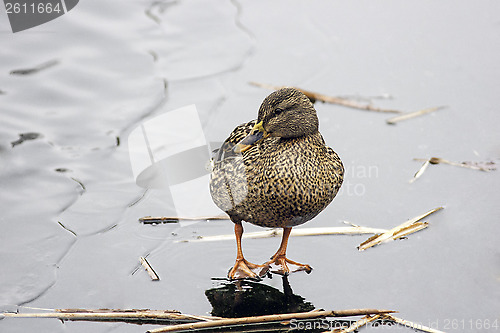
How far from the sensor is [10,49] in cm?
629

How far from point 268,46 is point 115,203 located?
2640 mm

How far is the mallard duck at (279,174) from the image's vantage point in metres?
3.58

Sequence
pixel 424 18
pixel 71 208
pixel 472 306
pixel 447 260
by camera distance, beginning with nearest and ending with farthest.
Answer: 1. pixel 472 306
2. pixel 447 260
3. pixel 71 208
4. pixel 424 18

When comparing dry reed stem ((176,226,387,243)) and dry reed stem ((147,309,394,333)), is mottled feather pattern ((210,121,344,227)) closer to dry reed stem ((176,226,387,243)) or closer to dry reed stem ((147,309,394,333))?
dry reed stem ((176,226,387,243))

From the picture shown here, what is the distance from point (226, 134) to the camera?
5172mm

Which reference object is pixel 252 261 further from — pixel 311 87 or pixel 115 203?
pixel 311 87

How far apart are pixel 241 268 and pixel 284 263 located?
10.1 inches

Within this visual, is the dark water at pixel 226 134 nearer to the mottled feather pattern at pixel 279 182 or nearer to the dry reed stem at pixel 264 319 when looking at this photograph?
the dry reed stem at pixel 264 319

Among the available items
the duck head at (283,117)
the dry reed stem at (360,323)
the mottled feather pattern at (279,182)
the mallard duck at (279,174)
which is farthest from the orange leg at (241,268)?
the dry reed stem at (360,323)

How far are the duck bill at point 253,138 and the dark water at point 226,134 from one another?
2.28 ft

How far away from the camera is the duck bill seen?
146 inches

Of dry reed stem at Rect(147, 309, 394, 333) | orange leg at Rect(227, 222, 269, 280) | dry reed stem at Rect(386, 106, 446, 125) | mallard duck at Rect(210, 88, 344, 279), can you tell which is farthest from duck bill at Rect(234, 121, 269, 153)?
dry reed stem at Rect(386, 106, 446, 125)

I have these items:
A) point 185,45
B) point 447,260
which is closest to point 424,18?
point 185,45

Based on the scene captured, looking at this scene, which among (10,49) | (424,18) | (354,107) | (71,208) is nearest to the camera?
(71,208)
